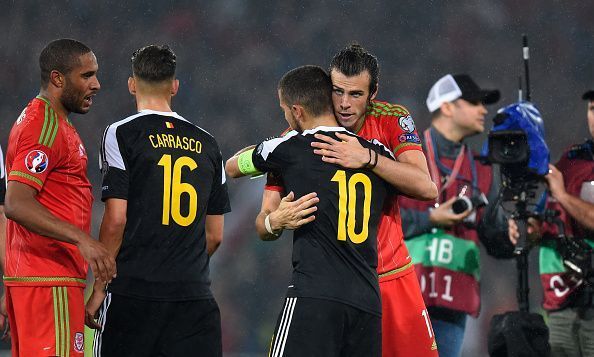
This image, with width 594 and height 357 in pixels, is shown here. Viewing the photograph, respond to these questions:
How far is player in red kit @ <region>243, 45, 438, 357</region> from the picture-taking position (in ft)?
11.4

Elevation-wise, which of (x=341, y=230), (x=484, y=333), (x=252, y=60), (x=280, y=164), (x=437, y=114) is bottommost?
(x=484, y=333)

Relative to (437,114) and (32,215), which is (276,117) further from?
(32,215)

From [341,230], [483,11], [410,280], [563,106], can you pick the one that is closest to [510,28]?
[483,11]

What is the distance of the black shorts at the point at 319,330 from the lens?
3.19 metres

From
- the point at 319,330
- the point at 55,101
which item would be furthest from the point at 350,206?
the point at 55,101

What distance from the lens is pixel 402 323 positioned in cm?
373

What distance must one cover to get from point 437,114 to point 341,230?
3.30 m

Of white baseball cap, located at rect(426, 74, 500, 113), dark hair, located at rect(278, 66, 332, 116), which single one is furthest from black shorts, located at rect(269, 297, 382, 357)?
white baseball cap, located at rect(426, 74, 500, 113)

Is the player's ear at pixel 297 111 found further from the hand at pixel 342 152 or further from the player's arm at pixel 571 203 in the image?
the player's arm at pixel 571 203

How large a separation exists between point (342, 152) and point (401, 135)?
542 mm

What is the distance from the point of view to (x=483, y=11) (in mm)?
8719

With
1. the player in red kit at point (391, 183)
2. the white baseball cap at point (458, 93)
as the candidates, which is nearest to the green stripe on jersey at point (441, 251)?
the white baseball cap at point (458, 93)

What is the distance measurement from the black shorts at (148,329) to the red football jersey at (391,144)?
78cm

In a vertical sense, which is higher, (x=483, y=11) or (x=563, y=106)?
(x=483, y=11)
